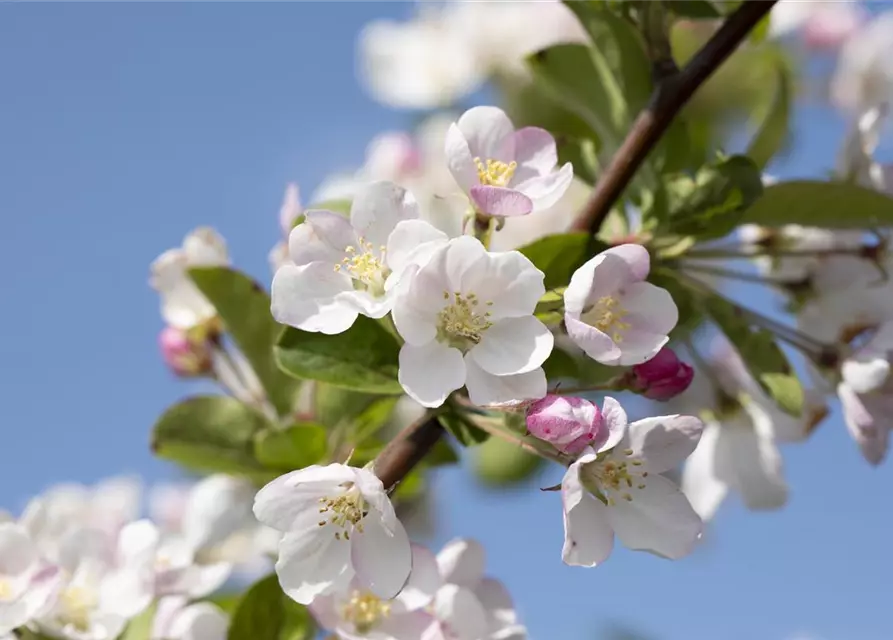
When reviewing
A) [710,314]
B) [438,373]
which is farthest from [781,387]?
[438,373]

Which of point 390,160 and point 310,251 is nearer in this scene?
point 310,251

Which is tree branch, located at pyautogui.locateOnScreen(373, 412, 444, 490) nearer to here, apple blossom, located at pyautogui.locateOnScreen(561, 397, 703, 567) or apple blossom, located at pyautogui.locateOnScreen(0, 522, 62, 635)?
apple blossom, located at pyautogui.locateOnScreen(561, 397, 703, 567)

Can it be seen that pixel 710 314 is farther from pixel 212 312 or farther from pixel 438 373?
pixel 212 312

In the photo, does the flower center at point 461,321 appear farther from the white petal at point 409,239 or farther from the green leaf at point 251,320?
the green leaf at point 251,320

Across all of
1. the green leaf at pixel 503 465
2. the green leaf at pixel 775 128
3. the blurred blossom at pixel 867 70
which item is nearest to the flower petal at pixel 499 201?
the green leaf at pixel 775 128

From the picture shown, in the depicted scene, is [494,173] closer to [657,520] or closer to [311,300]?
[311,300]

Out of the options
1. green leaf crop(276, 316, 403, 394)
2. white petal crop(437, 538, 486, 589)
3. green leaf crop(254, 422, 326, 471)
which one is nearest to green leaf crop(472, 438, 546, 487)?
green leaf crop(254, 422, 326, 471)
